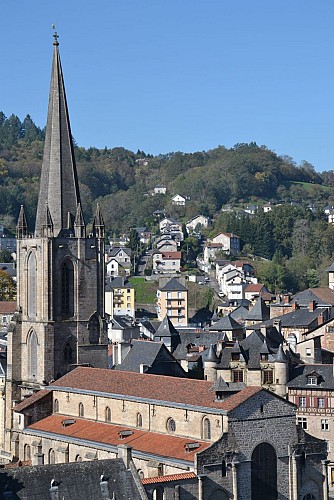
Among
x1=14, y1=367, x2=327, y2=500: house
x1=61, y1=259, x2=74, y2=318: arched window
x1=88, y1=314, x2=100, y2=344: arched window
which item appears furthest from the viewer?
x1=88, y1=314, x2=100, y2=344: arched window

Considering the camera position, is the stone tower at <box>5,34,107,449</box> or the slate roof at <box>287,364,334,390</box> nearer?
the stone tower at <box>5,34,107,449</box>

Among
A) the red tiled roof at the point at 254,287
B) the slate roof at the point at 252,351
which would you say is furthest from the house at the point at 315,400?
the red tiled roof at the point at 254,287

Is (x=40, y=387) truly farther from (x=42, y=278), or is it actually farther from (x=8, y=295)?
(x=8, y=295)

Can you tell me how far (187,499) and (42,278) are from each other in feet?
73.7

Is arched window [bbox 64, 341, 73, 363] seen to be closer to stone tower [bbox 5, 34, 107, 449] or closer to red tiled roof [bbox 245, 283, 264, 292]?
stone tower [bbox 5, 34, 107, 449]

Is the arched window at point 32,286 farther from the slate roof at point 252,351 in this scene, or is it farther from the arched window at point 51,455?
the slate roof at point 252,351

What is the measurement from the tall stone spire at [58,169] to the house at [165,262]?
99.6m

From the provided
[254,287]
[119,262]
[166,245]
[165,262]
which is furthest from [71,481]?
[166,245]

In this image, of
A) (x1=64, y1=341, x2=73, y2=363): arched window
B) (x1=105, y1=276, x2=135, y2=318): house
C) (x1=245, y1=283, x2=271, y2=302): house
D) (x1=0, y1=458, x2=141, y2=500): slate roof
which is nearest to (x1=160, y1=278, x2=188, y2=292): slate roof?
(x1=105, y1=276, x2=135, y2=318): house

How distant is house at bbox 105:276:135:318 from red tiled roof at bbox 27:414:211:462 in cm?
8024

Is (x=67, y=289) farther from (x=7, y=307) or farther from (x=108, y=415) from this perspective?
(x=7, y=307)

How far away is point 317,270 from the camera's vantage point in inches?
6845

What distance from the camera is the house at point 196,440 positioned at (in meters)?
50.1

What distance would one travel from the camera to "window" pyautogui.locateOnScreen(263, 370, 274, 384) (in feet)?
234
